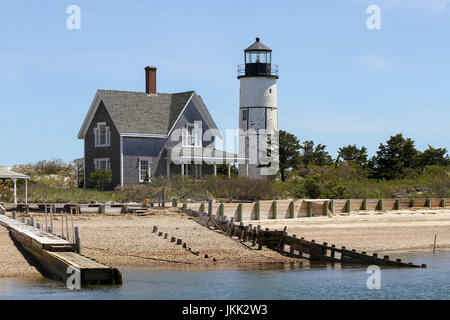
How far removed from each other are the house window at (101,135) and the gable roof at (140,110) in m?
1.18

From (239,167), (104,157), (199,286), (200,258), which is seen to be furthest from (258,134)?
(199,286)

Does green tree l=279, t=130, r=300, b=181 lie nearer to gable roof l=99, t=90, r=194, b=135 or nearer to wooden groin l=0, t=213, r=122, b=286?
gable roof l=99, t=90, r=194, b=135

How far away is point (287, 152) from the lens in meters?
61.8

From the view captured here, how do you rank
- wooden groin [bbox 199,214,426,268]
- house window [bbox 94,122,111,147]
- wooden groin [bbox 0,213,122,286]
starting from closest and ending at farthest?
wooden groin [bbox 0,213,122,286] < wooden groin [bbox 199,214,426,268] < house window [bbox 94,122,111,147]

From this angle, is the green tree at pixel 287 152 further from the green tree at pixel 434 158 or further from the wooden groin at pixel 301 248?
the wooden groin at pixel 301 248

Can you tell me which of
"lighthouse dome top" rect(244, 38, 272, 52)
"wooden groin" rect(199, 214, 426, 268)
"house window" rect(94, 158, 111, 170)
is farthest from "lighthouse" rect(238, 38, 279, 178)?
"wooden groin" rect(199, 214, 426, 268)

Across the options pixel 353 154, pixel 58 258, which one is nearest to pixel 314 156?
pixel 353 154

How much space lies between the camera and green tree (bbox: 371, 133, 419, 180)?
59.2m

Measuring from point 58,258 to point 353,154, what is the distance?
45201mm

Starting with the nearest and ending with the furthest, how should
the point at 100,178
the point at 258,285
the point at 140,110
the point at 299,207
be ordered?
the point at 258,285, the point at 299,207, the point at 100,178, the point at 140,110

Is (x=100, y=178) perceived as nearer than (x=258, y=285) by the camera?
No

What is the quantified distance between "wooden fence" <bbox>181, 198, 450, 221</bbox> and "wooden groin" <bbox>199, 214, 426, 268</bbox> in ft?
17.5

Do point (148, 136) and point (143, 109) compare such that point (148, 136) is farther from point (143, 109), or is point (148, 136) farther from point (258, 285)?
point (258, 285)

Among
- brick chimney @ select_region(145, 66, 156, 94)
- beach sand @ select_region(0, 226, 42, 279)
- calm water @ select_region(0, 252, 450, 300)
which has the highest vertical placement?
brick chimney @ select_region(145, 66, 156, 94)
